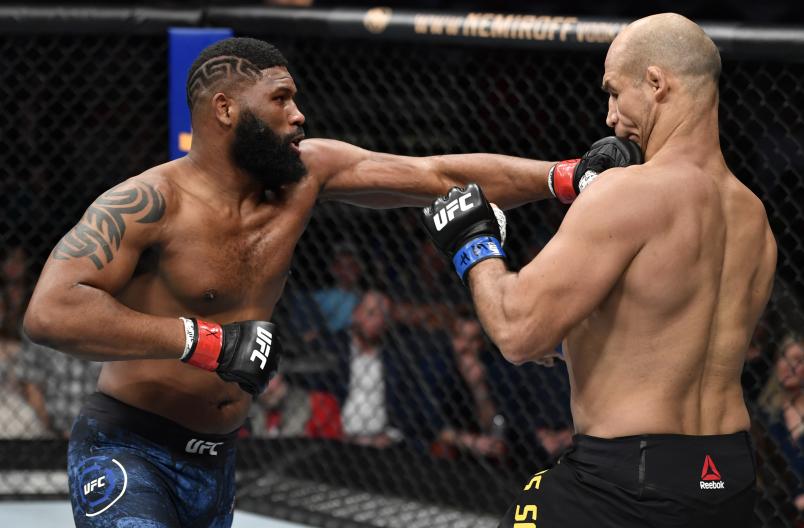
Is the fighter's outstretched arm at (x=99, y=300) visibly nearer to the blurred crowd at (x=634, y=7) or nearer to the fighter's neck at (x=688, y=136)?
the fighter's neck at (x=688, y=136)

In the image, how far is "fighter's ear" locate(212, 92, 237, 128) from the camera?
224 cm

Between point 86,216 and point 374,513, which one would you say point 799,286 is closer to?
point 374,513

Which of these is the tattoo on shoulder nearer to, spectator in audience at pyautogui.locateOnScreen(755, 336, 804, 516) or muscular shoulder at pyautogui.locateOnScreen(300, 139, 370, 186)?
muscular shoulder at pyautogui.locateOnScreen(300, 139, 370, 186)

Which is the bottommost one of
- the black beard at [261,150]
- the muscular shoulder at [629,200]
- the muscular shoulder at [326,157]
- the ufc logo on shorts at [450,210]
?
the muscular shoulder at [326,157]

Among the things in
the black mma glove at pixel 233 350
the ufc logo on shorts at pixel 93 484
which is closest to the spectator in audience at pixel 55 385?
the ufc logo on shorts at pixel 93 484

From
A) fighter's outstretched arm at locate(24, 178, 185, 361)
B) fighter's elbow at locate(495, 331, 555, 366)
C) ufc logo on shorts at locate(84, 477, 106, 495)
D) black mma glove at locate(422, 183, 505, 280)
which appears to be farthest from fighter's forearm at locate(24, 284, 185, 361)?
fighter's elbow at locate(495, 331, 555, 366)

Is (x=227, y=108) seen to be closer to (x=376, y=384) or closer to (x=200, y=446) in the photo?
(x=200, y=446)

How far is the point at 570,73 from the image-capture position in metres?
3.61

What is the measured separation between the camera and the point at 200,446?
2227 millimetres

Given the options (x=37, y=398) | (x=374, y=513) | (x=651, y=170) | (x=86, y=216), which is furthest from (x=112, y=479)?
(x=37, y=398)

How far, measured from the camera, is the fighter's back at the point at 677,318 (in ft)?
5.54

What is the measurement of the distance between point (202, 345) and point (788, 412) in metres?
1.74

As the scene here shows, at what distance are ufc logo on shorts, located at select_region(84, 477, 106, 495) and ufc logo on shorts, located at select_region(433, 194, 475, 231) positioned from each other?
2.58ft

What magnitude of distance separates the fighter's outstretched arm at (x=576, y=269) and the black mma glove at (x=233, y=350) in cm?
53
